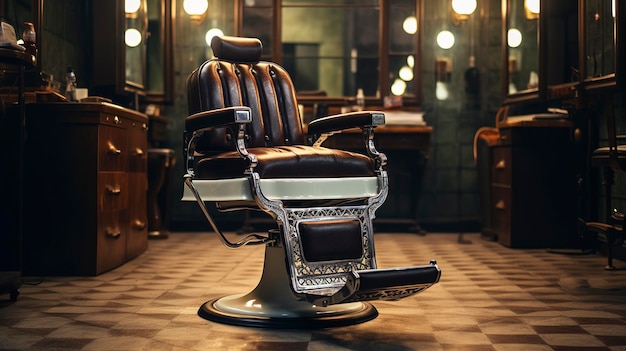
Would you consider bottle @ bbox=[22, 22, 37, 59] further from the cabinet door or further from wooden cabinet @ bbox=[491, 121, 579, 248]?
wooden cabinet @ bbox=[491, 121, 579, 248]

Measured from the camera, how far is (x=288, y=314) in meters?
2.84

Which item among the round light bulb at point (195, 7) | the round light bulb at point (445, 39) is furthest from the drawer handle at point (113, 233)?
the round light bulb at point (445, 39)

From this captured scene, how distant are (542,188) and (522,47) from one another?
1222mm

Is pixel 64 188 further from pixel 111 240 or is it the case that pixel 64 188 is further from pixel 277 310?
pixel 277 310

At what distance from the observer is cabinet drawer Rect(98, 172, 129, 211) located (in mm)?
4164

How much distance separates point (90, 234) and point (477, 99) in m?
4.06

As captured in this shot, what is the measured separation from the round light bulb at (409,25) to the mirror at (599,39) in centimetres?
206

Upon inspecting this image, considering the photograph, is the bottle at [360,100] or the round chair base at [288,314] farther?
the bottle at [360,100]

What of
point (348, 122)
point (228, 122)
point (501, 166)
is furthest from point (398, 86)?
point (228, 122)

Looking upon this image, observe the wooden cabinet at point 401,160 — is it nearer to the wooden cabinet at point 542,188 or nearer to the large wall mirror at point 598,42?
the wooden cabinet at point 542,188

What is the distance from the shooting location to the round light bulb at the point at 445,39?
7.07 meters

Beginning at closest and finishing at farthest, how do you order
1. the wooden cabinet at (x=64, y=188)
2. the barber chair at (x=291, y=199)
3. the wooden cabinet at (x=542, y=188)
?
the barber chair at (x=291, y=199) < the wooden cabinet at (x=64, y=188) < the wooden cabinet at (x=542, y=188)

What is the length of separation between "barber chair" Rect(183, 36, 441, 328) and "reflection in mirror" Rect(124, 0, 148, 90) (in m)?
2.93

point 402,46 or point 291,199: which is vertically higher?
point 402,46
